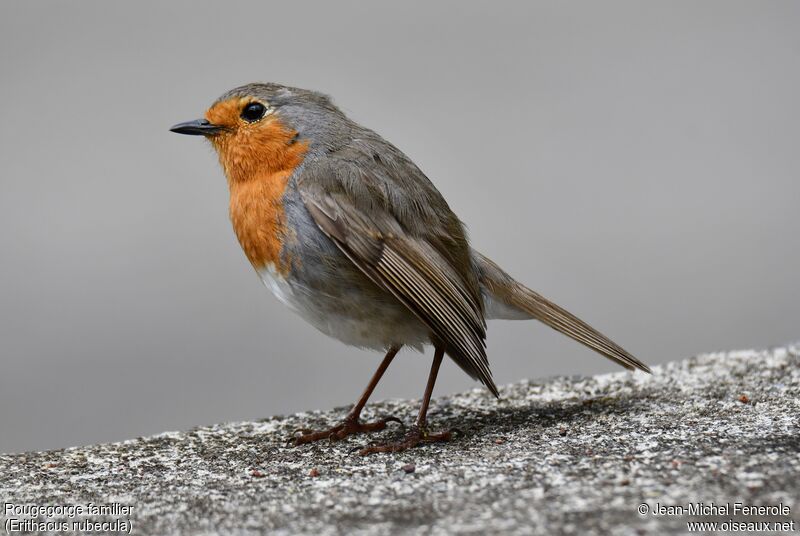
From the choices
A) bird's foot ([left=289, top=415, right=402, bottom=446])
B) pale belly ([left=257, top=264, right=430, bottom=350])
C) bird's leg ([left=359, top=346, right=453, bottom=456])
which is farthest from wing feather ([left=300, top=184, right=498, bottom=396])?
bird's foot ([left=289, top=415, right=402, bottom=446])

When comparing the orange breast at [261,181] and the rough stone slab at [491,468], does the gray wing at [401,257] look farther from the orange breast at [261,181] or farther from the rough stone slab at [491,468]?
the rough stone slab at [491,468]

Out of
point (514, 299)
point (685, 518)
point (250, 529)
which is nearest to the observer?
point (685, 518)

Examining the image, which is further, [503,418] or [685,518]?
[503,418]

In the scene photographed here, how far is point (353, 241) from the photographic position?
11.4ft

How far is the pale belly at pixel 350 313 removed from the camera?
3551 millimetres

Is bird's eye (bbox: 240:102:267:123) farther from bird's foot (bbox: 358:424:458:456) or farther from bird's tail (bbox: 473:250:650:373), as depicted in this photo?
bird's foot (bbox: 358:424:458:456)

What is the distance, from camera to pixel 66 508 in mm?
2818

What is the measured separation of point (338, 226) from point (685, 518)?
1.67 metres

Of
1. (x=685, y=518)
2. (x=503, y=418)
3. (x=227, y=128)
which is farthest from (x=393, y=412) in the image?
(x=685, y=518)

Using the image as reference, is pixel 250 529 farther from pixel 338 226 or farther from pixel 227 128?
pixel 227 128

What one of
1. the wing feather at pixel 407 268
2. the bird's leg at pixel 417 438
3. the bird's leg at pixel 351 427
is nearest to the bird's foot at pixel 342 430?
the bird's leg at pixel 351 427

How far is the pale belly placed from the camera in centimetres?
355

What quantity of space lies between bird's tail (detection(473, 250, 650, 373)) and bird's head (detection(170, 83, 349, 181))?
0.88 meters

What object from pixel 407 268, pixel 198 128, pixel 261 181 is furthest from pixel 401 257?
pixel 198 128
